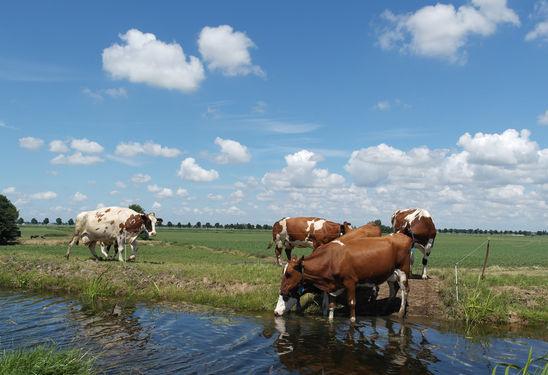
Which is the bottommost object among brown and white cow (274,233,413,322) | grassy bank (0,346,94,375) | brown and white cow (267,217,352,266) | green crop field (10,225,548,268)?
green crop field (10,225,548,268)

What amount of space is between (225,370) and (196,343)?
2.23 m

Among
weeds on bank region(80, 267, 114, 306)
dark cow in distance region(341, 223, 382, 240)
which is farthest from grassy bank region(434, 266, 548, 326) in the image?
weeds on bank region(80, 267, 114, 306)

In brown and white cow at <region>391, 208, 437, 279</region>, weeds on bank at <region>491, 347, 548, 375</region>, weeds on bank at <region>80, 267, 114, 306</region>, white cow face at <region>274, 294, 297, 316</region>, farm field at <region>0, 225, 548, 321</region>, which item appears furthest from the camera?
brown and white cow at <region>391, 208, 437, 279</region>

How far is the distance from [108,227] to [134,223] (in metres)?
1.33

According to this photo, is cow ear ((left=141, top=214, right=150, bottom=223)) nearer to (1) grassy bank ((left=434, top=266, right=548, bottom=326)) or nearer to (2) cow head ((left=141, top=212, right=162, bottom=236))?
(2) cow head ((left=141, top=212, right=162, bottom=236))

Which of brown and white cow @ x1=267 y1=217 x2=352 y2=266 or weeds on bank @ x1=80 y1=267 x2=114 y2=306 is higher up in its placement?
brown and white cow @ x1=267 y1=217 x2=352 y2=266

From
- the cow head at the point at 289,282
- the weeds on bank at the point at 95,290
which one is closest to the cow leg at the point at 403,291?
the cow head at the point at 289,282

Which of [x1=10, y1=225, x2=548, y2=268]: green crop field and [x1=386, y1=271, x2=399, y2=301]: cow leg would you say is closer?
[x1=386, y1=271, x2=399, y2=301]: cow leg

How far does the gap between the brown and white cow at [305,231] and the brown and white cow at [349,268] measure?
805 centimetres

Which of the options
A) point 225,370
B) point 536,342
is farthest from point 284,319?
point 536,342

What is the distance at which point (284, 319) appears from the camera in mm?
14633

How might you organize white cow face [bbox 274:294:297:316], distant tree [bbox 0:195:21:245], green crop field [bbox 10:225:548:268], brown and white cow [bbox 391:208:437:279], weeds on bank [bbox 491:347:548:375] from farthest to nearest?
distant tree [bbox 0:195:21:245]
green crop field [bbox 10:225:548:268]
brown and white cow [bbox 391:208:437:279]
white cow face [bbox 274:294:297:316]
weeds on bank [bbox 491:347:548:375]

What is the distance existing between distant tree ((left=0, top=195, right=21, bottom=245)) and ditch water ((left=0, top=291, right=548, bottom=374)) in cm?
4331

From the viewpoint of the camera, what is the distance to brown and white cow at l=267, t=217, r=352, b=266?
2378cm
